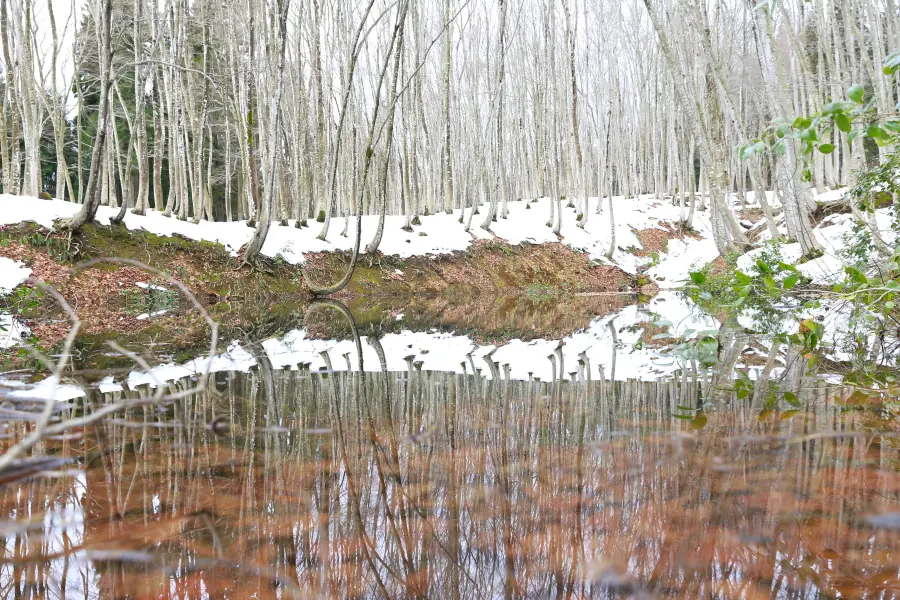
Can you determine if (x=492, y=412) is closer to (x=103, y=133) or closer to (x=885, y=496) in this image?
(x=885, y=496)

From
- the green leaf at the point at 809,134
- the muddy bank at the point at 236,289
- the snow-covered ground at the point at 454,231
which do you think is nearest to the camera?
the green leaf at the point at 809,134

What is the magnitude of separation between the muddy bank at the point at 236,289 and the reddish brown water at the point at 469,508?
13.7 feet

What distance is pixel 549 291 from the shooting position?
17.5m

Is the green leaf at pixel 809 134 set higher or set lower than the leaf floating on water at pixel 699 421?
higher

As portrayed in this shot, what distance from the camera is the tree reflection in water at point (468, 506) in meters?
1.51

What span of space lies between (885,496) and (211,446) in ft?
9.54

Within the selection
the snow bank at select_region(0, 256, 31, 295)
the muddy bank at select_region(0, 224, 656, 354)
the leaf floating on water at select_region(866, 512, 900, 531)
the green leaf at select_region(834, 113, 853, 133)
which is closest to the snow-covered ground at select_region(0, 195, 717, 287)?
the muddy bank at select_region(0, 224, 656, 354)

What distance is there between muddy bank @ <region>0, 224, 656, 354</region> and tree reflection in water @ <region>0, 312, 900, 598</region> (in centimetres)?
420

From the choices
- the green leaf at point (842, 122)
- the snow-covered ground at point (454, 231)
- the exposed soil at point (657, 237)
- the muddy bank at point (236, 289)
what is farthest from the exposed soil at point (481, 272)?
the green leaf at point (842, 122)

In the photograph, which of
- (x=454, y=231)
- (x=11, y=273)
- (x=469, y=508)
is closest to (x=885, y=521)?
(x=469, y=508)

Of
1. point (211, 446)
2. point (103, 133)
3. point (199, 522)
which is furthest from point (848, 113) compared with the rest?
point (103, 133)

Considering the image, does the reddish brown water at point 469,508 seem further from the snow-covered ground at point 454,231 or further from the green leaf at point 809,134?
the snow-covered ground at point 454,231

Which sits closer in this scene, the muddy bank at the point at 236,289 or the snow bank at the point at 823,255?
the snow bank at the point at 823,255

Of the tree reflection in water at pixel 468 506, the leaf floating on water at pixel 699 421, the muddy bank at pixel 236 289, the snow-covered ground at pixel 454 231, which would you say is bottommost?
the tree reflection in water at pixel 468 506
